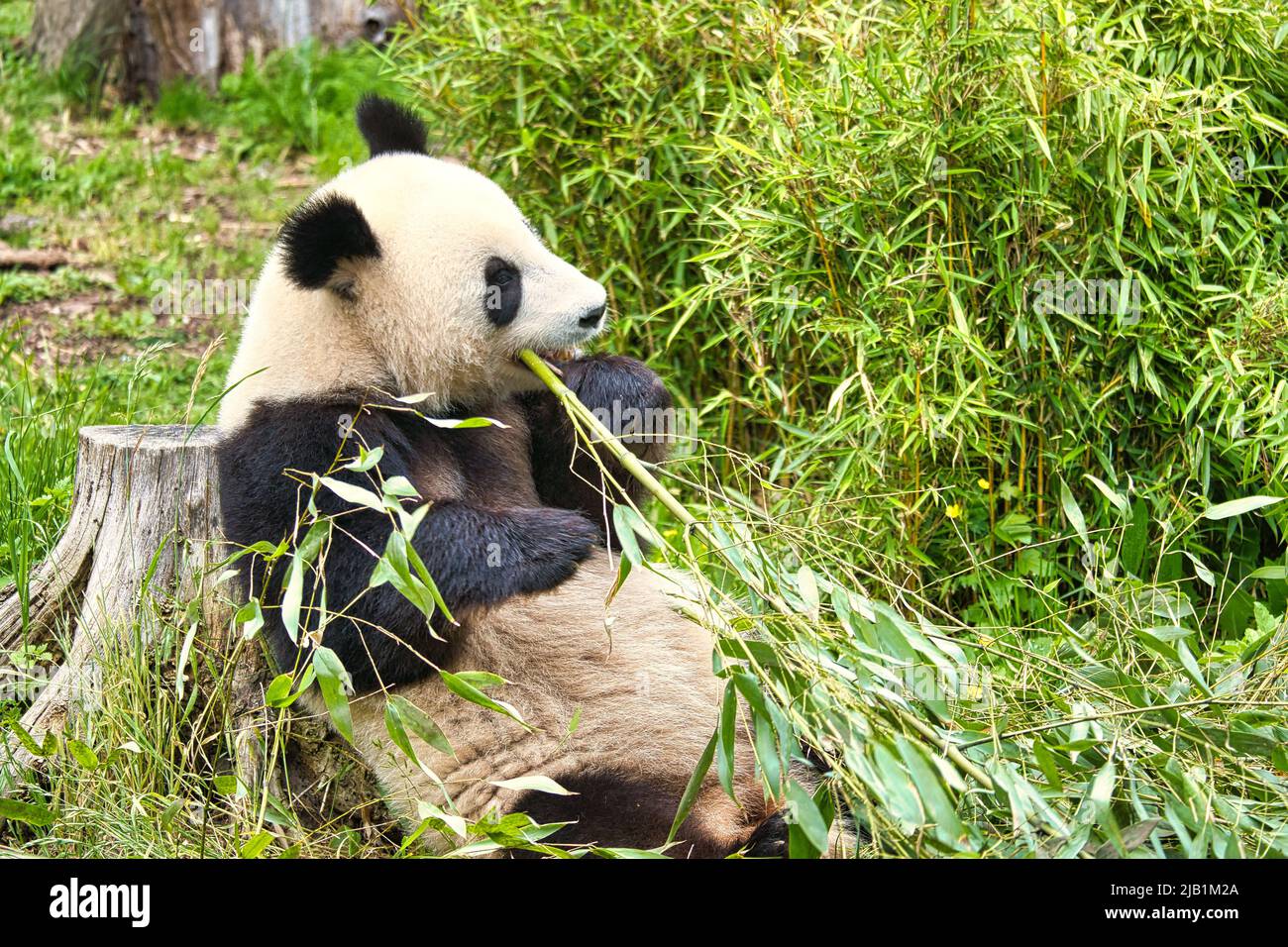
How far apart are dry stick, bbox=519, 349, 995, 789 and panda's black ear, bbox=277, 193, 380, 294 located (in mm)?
525

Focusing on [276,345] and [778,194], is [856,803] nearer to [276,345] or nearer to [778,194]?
[276,345]

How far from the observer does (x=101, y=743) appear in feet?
10.5

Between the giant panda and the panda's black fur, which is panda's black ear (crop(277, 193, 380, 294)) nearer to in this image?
the giant panda

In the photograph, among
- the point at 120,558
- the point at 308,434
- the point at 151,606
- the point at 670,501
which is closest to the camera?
the point at 670,501

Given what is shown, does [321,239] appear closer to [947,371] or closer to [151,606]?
[151,606]

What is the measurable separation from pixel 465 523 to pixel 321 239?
769 millimetres

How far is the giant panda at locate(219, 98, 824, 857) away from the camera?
9.34 ft

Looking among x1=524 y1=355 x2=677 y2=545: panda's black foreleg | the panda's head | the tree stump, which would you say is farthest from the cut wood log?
x1=524 y1=355 x2=677 y2=545: panda's black foreleg

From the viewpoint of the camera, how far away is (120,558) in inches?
135

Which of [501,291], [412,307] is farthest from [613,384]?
[412,307]

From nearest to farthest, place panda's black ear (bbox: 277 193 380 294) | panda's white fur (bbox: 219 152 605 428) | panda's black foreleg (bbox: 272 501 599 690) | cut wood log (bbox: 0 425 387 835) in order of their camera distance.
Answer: panda's black foreleg (bbox: 272 501 599 690) < panda's black ear (bbox: 277 193 380 294) < panda's white fur (bbox: 219 152 605 428) < cut wood log (bbox: 0 425 387 835)

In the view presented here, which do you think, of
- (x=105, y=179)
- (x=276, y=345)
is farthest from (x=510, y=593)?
(x=105, y=179)

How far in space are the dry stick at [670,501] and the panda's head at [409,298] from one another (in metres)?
0.11

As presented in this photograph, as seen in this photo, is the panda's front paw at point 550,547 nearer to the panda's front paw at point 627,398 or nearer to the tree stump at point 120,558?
the panda's front paw at point 627,398
